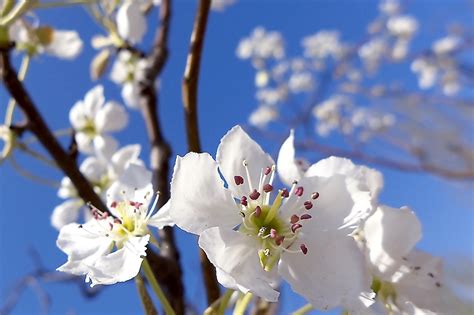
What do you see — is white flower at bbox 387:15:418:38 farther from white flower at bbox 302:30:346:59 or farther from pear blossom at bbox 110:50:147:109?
pear blossom at bbox 110:50:147:109

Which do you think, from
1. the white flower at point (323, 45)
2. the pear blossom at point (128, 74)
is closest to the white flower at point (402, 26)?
the white flower at point (323, 45)

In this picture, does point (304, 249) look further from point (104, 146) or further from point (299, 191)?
point (104, 146)

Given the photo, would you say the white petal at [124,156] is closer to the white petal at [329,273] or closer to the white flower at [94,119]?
the white flower at [94,119]

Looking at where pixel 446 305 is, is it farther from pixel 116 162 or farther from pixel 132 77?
pixel 132 77

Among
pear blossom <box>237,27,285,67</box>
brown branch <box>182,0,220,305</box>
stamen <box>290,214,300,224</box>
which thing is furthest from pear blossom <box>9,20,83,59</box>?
pear blossom <box>237,27,285,67</box>

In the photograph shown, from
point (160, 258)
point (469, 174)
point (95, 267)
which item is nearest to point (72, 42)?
point (160, 258)

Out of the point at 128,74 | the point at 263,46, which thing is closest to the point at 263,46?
the point at 263,46

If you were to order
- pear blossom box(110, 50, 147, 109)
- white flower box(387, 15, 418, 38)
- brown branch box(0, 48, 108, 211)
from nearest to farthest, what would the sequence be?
brown branch box(0, 48, 108, 211) < pear blossom box(110, 50, 147, 109) < white flower box(387, 15, 418, 38)
